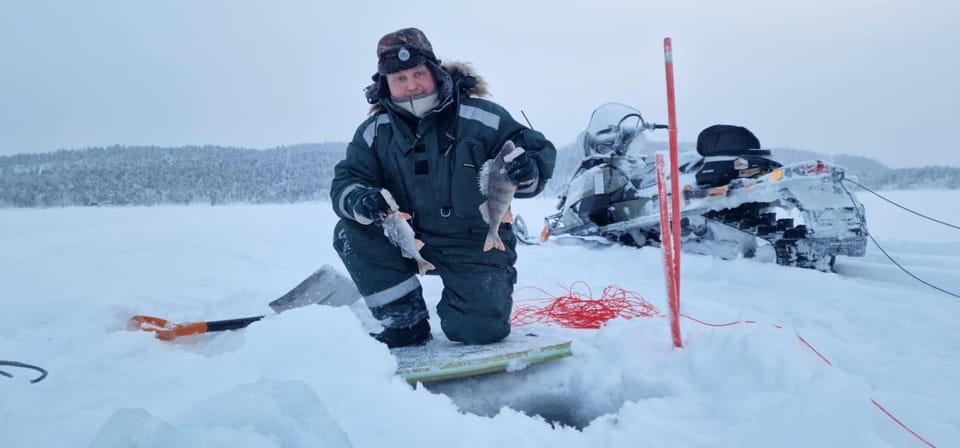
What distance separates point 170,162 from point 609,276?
2899 centimetres

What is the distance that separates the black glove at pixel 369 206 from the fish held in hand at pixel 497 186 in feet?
1.69

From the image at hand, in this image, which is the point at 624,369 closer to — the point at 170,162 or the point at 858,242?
the point at 858,242

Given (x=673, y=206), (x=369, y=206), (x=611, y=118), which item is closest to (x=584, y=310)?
(x=673, y=206)

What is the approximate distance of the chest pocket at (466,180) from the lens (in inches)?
105

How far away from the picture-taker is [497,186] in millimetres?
2299

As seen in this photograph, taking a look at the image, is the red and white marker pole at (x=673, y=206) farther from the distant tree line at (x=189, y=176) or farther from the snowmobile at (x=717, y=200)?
the distant tree line at (x=189, y=176)

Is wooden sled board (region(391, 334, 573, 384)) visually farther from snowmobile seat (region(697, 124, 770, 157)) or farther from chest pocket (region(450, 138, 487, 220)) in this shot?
snowmobile seat (region(697, 124, 770, 157))

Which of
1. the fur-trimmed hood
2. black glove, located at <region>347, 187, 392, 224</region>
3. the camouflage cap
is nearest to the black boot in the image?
black glove, located at <region>347, 187, 392, 224</region>

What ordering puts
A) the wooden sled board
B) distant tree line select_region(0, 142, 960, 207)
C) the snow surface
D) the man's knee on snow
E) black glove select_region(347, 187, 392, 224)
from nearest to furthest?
1. the snow surface
2. the wooden sled board
3. black glove select_region(347, 187, 392, 224)
4. the man's knee on snow
5. distant tree line select_region(0, 142, 960, 207)

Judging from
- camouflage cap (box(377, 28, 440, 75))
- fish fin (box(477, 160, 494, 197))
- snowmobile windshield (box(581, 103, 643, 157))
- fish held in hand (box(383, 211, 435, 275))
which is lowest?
fish held in hand (box(383, 211, 435, 275))

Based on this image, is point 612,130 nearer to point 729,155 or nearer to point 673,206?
point 729,155

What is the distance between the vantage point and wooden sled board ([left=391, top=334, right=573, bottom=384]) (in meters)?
2.12

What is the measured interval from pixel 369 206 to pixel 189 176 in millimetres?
26039

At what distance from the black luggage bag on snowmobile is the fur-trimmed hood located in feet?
9.65
